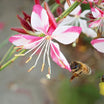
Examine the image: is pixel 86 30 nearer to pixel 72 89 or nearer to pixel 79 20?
pixel 79 20

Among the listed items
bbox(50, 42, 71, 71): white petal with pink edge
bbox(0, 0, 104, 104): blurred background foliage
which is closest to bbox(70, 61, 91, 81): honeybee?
bbox(50, 42, 71, 71): white petal with pink edge

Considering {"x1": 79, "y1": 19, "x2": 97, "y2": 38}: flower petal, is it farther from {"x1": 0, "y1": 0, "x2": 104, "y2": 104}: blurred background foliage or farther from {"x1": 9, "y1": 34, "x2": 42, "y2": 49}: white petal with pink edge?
{"x1": 0, "y1": 0, "x2": 104, "y2": 104}: blurred background foliage

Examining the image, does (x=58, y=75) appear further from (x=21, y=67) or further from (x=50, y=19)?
(x=50, y=19)

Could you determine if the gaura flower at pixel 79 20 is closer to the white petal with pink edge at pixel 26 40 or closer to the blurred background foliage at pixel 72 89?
the white petal with pink edge at pixel 26 40

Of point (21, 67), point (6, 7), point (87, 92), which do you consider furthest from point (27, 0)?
point (87, 92)

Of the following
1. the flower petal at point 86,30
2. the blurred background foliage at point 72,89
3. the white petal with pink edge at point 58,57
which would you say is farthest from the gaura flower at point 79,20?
the blurred background foliage at point 72,89

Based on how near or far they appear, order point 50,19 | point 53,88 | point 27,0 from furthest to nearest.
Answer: point 27,0, point 53,88, point 50,19
